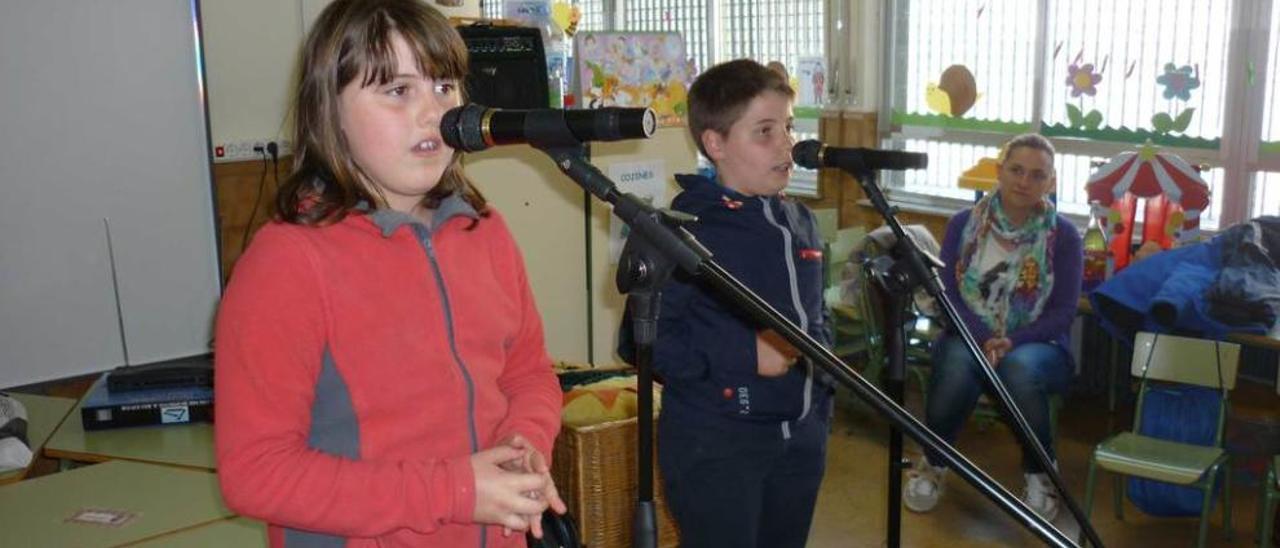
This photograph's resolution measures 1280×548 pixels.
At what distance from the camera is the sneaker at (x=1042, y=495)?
3516mm

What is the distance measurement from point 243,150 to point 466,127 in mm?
3503

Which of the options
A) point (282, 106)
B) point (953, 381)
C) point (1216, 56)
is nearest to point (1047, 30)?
point (1216, 56)

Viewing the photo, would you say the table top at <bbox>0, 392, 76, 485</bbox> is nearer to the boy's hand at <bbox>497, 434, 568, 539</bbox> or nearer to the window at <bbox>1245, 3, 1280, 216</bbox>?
the boy's hand at <bbox>497, 434, 568, 539</bbox>

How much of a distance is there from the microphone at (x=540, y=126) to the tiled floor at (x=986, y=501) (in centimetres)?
235

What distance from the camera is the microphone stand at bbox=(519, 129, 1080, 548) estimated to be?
1.09 meters

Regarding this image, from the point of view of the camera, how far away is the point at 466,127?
111 cm

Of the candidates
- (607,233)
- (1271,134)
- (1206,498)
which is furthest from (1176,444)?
(607,233)

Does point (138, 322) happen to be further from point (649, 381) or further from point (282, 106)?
point (649, 381)

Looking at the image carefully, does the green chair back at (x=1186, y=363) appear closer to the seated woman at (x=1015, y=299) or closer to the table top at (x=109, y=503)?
the seated woman at (x=1015, y=299)

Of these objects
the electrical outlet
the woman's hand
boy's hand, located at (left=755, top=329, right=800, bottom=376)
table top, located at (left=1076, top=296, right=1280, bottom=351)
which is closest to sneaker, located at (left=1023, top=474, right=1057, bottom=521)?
the woman's hand

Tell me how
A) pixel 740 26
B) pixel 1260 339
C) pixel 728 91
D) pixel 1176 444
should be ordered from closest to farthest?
pixel 728 91, pixel 1176 444, pixel 1260 339, pixel 740 26

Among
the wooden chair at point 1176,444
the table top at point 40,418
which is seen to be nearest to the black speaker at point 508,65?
the table top at point 40,418

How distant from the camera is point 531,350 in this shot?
134cm

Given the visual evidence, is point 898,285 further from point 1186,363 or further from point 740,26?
point 740,26
